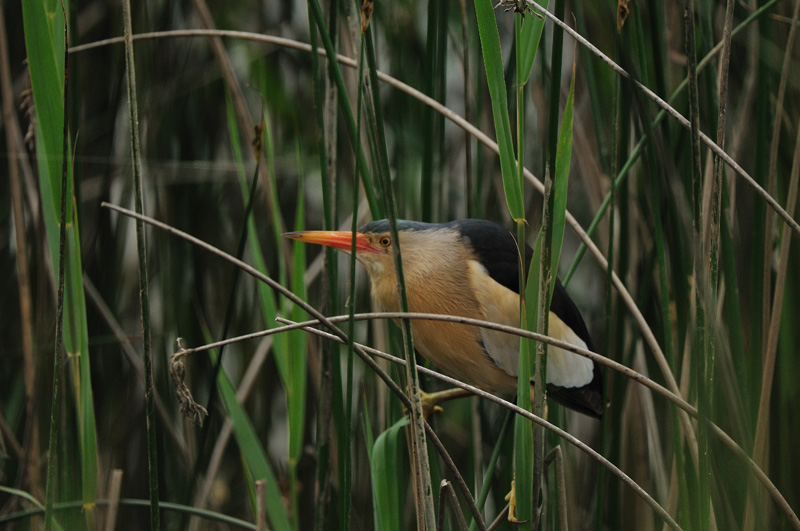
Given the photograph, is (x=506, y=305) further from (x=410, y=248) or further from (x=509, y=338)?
(x=410, y=248)

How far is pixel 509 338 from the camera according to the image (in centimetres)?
112

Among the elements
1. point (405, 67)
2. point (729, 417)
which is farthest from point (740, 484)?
point (405, 67)

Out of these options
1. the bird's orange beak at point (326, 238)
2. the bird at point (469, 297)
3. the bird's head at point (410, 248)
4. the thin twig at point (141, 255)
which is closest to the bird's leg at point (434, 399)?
the bird at point (469, 297)

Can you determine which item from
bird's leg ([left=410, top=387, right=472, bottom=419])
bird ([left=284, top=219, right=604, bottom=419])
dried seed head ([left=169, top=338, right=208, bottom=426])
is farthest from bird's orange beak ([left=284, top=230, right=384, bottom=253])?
bird's leg ([left=410, top=387, right=472, bottom=419])

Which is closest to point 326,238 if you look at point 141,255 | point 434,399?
point 141,255

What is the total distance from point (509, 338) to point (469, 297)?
0.29ft

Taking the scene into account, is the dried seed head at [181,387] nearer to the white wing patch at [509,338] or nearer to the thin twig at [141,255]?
the thin twig at [141,255]

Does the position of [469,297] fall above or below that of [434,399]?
above

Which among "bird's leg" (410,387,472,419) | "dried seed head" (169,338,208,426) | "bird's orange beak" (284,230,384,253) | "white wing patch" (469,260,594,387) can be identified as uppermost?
"bird's orange beak" (284,230,384,253)

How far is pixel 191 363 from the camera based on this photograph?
4.88ft

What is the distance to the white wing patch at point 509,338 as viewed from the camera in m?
1.13

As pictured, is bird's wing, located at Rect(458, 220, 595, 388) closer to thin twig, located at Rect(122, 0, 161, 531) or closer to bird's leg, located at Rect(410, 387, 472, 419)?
bird's leg, located at Rect(410, 387, 472, 419)

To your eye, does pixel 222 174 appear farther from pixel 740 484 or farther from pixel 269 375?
pixel 740 484

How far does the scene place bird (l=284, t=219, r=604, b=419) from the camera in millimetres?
1142
